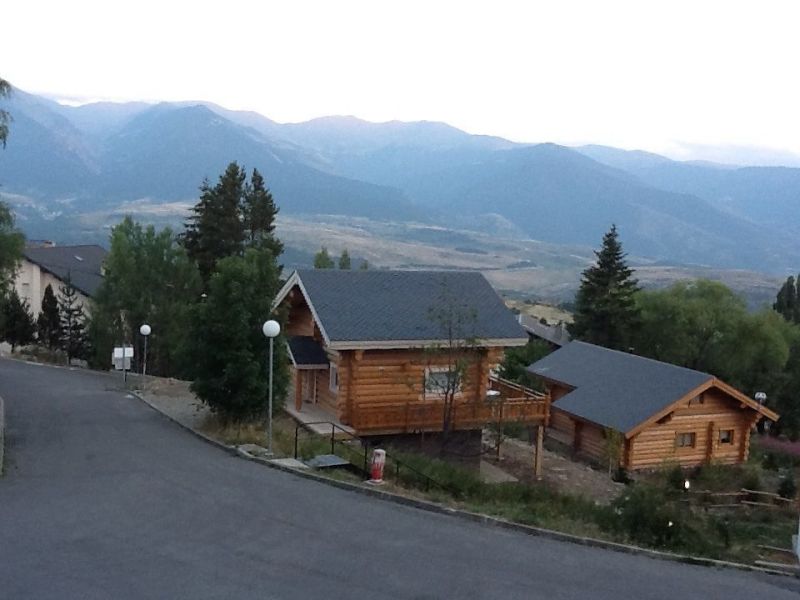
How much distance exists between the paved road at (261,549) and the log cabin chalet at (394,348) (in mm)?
5687

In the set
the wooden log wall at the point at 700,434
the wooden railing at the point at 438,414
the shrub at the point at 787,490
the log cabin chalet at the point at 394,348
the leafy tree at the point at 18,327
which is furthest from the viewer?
the leafy tree at the point at 18,327

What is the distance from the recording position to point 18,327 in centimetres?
4497

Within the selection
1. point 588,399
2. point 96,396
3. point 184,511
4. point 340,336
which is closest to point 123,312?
point 96,396

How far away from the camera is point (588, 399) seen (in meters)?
29.8

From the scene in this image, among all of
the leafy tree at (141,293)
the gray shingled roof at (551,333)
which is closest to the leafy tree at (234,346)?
the leafy tree at (141,293)

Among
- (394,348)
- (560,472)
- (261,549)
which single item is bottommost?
(560,472)

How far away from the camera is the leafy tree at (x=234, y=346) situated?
18547 mm

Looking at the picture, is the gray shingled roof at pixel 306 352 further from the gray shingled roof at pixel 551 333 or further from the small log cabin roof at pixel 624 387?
the gray shingled roof at pixel 551 333

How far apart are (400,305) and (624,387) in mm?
10968

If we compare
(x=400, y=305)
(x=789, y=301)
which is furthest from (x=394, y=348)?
(x=789, y=301)

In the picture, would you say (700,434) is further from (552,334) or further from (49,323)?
(49,323)

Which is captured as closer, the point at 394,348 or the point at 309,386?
the point at 394,348

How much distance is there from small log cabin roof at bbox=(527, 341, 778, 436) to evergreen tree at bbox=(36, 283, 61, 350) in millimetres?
27203

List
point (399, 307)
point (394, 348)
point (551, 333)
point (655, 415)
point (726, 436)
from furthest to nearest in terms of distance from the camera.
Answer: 1. point (551, 333)
2. point (726, 436)
3. point (655, 415)
4. point (399, 307)
5. point (394, 348)
